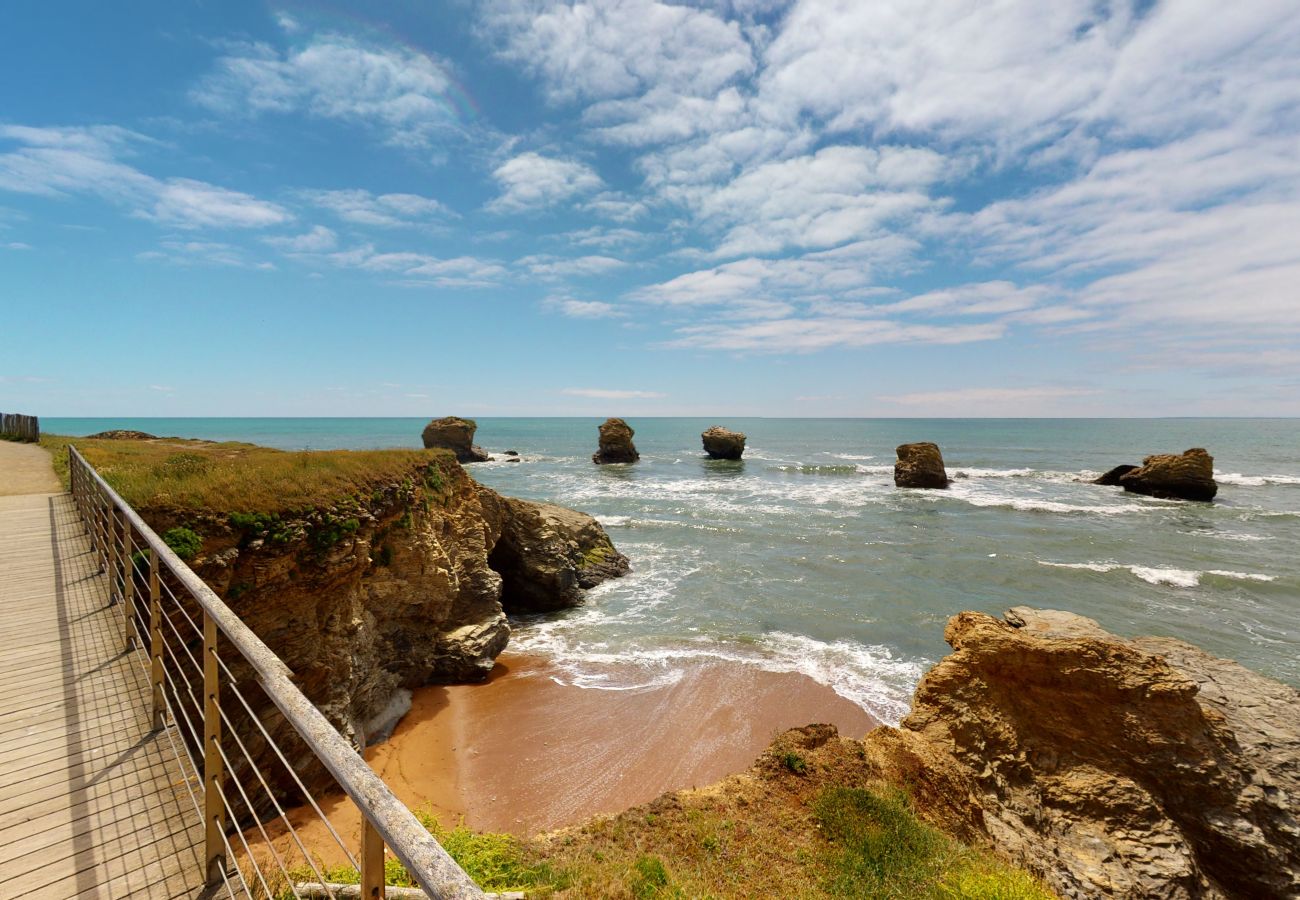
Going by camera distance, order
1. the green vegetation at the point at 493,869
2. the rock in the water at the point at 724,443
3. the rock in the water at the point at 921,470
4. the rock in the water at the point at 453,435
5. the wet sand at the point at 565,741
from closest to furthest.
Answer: the green vegetation at the point at 493,869 → the wet sand at the point at 565,741 → the rock in the water at the point at 921,470 → the rock in the water at the point at 453,435 → the rock in the water at the point at 724,443

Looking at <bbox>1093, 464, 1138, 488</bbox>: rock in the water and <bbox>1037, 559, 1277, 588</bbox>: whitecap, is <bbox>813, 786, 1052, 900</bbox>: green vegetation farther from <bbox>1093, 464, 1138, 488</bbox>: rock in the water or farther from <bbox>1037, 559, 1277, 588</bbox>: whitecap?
<bbox>1093, 464, 1138, 488</bbox>: rock in the water

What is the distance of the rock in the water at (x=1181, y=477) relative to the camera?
45625 millimetres

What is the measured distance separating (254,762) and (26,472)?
21.5m

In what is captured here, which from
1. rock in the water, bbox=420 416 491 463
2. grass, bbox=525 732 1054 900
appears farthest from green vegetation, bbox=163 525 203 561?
rock in the water, bbox=420 416 491 463

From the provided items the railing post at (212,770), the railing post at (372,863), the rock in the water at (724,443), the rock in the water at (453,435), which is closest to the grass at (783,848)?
the railing post at (212,770)

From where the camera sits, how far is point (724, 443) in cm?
8075

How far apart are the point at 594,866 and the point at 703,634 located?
1263cm

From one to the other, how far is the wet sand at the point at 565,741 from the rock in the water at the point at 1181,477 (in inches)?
1958

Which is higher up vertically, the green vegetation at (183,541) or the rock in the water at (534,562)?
the green vegetation at (183,541)

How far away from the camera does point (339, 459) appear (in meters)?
14.0

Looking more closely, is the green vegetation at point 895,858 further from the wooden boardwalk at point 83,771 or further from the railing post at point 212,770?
the wooden boardwalk at point 83,771

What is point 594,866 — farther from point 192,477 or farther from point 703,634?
point 703,634

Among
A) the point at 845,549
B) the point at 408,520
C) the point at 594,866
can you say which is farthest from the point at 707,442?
the point at 594,866

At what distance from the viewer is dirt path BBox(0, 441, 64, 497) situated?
613 inches
